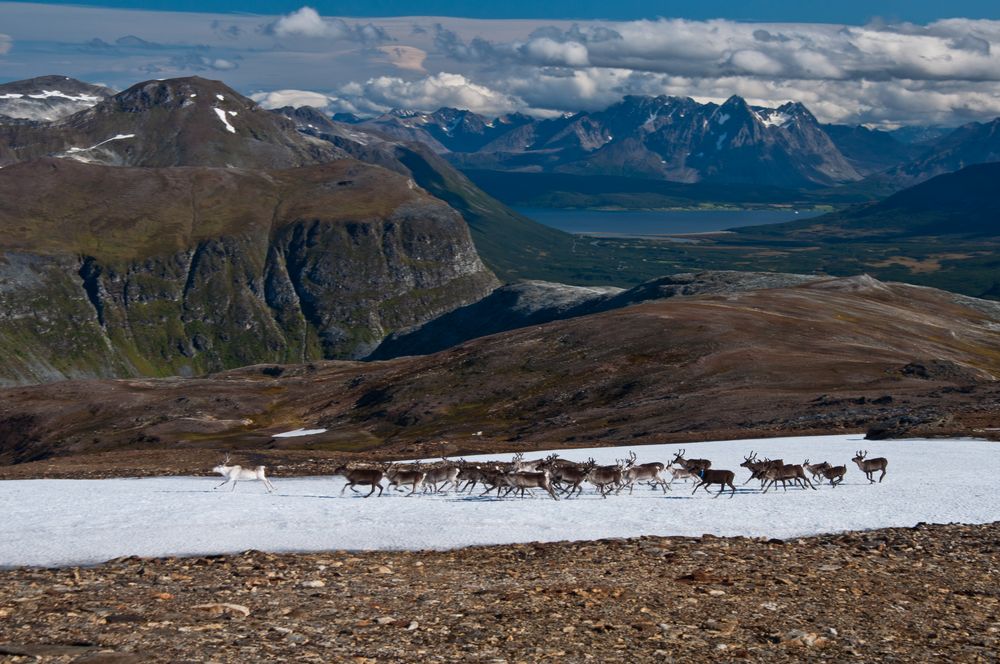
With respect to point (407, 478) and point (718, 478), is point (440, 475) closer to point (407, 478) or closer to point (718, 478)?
point (407, 478)

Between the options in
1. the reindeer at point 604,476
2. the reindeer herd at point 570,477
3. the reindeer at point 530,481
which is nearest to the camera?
the reindeer at point 530,481

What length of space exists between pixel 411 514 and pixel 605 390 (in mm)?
63713

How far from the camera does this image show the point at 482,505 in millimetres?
32281

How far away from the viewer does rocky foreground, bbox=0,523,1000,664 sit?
1716 centimetres

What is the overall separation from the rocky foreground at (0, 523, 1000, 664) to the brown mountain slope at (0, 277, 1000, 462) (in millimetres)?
34366

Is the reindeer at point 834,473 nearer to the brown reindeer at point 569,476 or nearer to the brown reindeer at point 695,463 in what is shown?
the brown reindeer at point 695,463

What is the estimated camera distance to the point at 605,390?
92.6 metres

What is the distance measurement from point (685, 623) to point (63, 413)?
5412 inches

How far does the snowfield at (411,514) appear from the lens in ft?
87.2

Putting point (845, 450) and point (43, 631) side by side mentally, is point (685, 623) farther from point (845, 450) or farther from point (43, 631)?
point (845, 450)

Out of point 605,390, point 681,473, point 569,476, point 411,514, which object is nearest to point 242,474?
point 411,514

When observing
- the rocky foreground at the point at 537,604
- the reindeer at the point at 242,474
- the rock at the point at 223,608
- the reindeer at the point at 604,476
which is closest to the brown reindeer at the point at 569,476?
the reindeer at the point at 604,476

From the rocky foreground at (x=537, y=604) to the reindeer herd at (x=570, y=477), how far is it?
8311mm

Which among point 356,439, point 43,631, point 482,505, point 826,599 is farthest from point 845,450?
point 356,439
